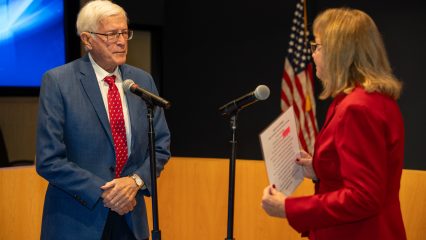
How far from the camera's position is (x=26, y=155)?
236 inches

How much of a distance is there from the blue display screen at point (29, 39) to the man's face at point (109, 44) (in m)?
2.88

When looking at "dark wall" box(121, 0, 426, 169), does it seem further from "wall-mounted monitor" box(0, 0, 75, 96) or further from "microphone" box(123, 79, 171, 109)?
"microphone" box(123, 79, 171, 109)

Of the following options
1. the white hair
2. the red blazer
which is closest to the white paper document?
the red blazer

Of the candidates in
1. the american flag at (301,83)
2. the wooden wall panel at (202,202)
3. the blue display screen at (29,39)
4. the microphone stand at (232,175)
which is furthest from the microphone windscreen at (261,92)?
the american flag at (301,83)

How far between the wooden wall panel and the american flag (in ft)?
8.36

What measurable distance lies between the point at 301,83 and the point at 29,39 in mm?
2608

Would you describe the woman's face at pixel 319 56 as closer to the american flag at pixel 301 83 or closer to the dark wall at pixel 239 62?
the american flag at pixel 301 83

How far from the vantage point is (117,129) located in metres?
2.66

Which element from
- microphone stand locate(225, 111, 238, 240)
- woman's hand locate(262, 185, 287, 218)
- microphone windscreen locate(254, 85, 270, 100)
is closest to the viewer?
woman's hand locate(262, 185, 287, 218)

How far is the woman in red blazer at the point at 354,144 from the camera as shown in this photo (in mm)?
1757

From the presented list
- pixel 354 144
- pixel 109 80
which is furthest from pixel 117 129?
pixel 354 144

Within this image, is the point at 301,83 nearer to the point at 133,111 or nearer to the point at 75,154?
the point at 133,111

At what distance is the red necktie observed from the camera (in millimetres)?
2654

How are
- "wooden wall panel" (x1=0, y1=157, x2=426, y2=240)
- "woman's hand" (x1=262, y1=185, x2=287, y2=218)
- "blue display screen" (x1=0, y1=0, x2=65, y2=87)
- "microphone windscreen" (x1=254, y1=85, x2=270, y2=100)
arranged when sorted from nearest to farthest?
"woman's hand" (x1=262, y1=185, x2=287, y2=218)
"microphone windscreen" (x1=254, y1=85, x2=270, y2=100)
"wooden wall panel" (x1=0, y1=157, x2=426, y2=240)
"blue display screen" (x1=0, y1=0, x2=65, y2=87)
